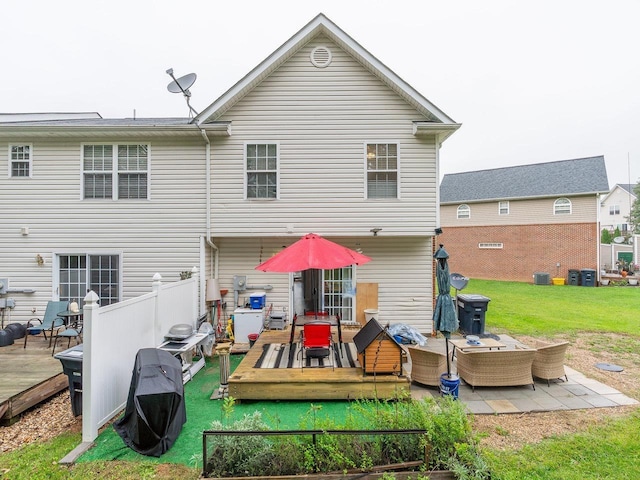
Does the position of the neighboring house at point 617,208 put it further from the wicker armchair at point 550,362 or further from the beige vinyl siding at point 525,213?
the wicker armchair at point 550,362

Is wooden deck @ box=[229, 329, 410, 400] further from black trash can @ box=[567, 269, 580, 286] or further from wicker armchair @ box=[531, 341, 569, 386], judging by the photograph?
black trash can @ box=[567, 269, 580, 286]

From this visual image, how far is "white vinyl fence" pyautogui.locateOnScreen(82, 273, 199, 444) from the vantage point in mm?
3822

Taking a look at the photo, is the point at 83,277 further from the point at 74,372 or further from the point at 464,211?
the point at 464,211

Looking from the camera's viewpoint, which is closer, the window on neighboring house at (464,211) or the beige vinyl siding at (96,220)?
the beige vinyl siding at (96,220)

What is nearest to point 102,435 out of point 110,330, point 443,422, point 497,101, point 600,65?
point 110,330

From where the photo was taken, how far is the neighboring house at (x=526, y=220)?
1830 cm

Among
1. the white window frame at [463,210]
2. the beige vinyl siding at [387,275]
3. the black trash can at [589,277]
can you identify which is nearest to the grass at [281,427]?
the beige vinyl siding at [387,275]

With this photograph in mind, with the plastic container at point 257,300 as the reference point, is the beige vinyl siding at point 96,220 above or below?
above

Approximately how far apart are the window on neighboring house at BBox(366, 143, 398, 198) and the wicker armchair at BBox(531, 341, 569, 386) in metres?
4.68

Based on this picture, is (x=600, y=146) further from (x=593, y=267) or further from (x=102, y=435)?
(x=102, y=435)

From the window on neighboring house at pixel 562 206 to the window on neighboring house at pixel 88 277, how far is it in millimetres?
23385

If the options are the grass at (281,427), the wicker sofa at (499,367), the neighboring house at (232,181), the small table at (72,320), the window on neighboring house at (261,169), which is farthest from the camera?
the window on neighboring house at (261,169)

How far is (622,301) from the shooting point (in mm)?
13156

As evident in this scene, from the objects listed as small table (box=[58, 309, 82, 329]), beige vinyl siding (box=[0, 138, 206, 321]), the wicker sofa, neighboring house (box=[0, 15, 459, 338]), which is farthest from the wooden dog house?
small table (box=[58, 309, 82, 329])
